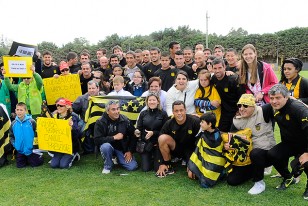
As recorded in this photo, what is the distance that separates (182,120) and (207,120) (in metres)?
0.62

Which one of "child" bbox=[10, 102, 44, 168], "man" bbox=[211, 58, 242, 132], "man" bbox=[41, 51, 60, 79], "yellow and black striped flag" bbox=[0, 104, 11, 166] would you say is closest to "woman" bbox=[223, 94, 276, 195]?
"man" bbox=[211, 58, 242, 132]

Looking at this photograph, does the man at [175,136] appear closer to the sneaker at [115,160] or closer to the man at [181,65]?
the sneaker at [115,160]

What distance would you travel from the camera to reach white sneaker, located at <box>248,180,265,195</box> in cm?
483

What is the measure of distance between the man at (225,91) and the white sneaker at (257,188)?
52.1 inches

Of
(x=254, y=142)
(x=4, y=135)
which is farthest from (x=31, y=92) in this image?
(x=254, y=142)

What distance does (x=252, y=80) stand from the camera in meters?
5.61

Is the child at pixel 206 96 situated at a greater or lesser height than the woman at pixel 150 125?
greater

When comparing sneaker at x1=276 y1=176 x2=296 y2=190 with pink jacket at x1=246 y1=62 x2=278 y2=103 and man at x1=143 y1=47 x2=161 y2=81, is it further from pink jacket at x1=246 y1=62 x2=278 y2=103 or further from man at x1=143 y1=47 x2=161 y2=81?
man at x1=143 y1=47 x2=161 y2=81

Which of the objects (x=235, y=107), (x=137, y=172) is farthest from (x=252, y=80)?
(x=137, y=172)

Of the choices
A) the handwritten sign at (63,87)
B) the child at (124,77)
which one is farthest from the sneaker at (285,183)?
the handwritten sign at (63,87)

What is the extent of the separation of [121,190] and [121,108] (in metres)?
2.13

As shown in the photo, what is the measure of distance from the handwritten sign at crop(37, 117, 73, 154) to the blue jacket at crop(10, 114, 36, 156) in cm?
18

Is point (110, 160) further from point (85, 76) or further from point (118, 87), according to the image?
point (85, 76)

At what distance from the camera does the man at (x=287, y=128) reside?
14.8ft
